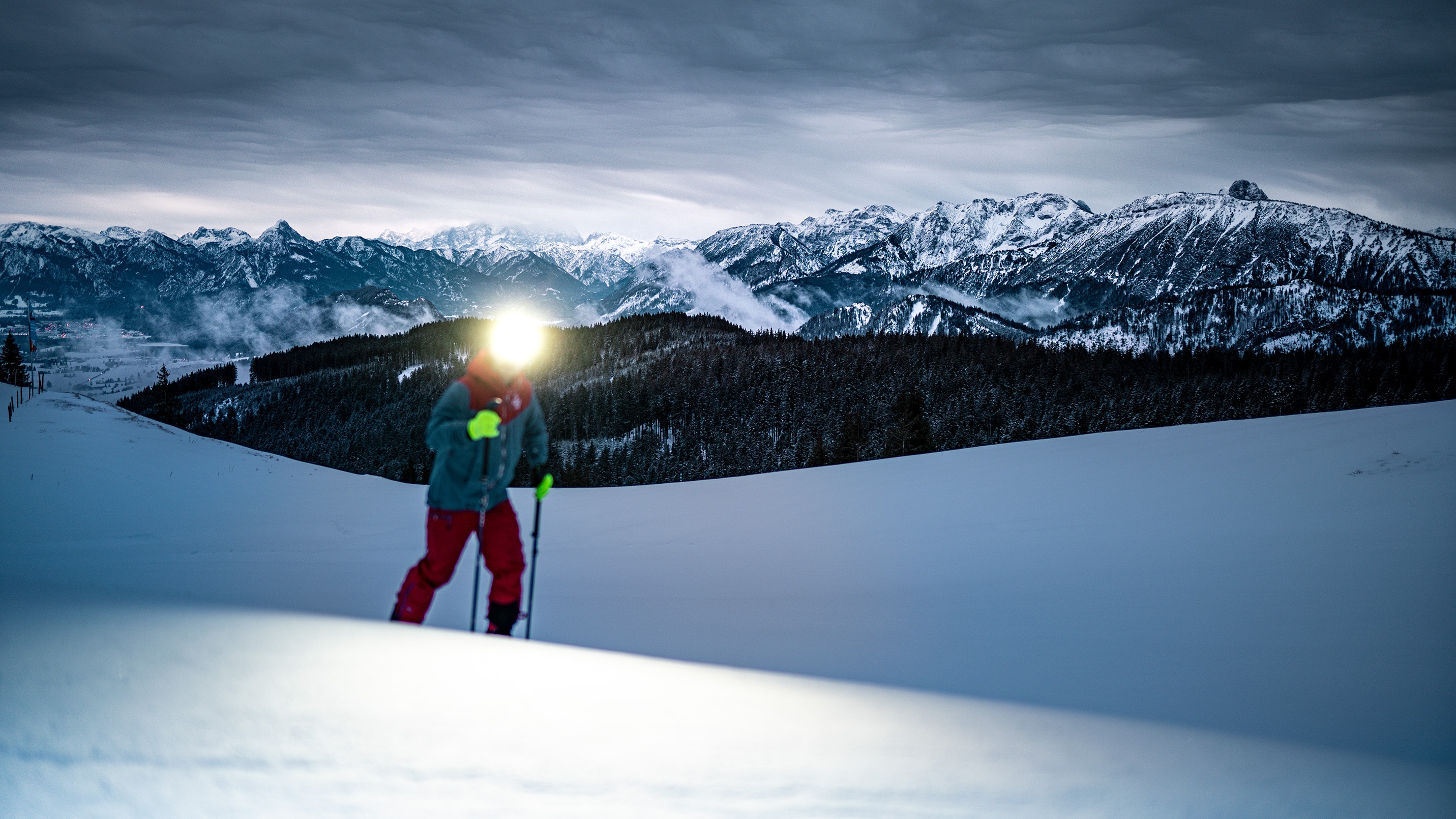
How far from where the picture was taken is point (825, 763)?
10.2ft

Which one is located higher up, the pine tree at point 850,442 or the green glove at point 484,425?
the green glove at point 484,425

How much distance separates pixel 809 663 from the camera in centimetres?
514

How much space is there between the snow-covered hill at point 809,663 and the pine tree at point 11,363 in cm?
8543

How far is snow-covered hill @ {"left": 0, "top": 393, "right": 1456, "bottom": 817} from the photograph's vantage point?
2.84 m

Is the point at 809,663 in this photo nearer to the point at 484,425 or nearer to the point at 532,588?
the point at 532,588

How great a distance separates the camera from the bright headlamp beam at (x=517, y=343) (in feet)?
19.4

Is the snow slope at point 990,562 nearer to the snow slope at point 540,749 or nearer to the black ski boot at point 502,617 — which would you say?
the black ski boot at point 502,617

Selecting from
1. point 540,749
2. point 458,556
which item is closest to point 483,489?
point 458,556

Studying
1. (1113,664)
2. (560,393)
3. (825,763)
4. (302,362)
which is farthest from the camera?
(302,362)

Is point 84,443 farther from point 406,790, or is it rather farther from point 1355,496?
point 1355,496

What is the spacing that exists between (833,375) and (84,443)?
342ft

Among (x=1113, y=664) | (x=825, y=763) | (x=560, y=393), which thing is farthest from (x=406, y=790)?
(x=560, y=393)

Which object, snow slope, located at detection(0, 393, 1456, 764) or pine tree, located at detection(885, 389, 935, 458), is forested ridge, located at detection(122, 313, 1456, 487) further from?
snow slope, located at detection(0, 393, 1456, 764)

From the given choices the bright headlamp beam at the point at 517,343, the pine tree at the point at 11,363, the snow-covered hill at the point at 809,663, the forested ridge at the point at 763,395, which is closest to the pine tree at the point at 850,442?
the forested ridge at the point at 763,395
